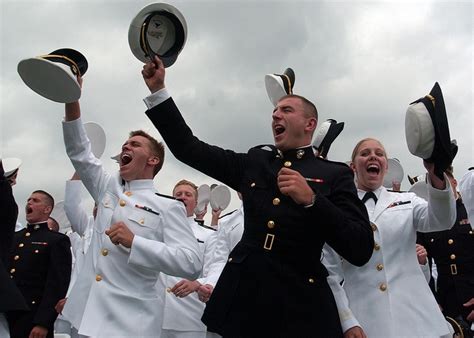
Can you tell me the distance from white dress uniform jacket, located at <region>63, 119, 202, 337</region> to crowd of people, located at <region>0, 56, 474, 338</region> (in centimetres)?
1

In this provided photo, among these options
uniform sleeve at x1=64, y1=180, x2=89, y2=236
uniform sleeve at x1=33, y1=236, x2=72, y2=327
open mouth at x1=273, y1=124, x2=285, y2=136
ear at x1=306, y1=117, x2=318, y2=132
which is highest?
ear at x1=306, y1=117, x2=318, y2=132

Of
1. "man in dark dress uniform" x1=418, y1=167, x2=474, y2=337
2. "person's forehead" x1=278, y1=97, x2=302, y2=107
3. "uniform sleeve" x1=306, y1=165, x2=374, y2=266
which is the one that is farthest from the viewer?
"man in dark dress uniform" x1=418, y1=167, x2=474, y2=337

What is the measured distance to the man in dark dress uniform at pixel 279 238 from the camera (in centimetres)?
342

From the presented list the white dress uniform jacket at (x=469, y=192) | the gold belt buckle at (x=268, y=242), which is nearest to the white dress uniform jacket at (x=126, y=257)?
the gold belt buckle at (x=268, y=242)

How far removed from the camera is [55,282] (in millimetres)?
7656

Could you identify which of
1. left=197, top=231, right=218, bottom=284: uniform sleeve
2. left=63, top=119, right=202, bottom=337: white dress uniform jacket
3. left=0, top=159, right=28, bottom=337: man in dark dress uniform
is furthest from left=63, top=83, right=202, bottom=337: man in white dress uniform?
left=197, top=231, right=218, bottom=284: uniform sleeve

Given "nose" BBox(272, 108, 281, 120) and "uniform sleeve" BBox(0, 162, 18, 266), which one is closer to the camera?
"nose" BBox(272, 108, 281, 120)

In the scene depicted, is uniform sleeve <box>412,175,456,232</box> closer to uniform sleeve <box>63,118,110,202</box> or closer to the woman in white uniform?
the woman in white uniform

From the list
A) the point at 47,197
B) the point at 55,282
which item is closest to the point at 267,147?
the point at 55,282

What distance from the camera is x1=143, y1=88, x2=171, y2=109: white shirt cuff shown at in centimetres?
356

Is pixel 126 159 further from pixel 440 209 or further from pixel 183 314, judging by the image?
pixel 440 209

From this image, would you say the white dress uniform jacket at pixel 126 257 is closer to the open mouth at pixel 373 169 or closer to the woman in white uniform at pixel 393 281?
the woman in white uniform at pixel 393 281

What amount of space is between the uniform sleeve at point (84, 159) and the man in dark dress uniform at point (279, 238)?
150cm

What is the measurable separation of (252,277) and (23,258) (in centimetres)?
539
